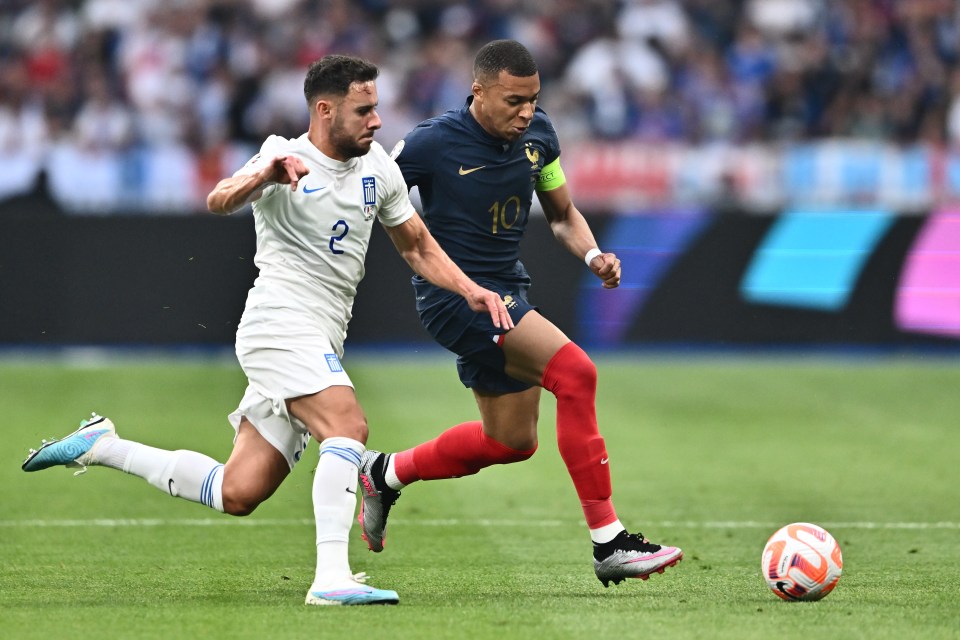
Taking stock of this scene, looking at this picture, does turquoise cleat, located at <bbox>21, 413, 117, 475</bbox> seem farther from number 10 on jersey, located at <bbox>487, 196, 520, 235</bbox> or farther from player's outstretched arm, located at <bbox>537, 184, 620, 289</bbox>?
player's outstretched arm, located at <bbox>537, 184, 620, 289</bbox>

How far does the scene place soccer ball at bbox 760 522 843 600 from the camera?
632cm

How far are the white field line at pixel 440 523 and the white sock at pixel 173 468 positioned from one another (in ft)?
6.56

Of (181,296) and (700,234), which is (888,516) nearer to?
(700,234)

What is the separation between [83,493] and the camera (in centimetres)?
987

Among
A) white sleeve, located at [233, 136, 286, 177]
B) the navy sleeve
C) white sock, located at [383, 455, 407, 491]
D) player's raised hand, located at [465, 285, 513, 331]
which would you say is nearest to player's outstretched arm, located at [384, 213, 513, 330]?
player's raised hand, located at [465, 285, 513, 331]

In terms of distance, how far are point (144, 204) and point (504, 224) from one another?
1130cm

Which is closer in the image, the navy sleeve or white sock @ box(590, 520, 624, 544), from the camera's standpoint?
white sock @ box(590, 520, 624, 544)

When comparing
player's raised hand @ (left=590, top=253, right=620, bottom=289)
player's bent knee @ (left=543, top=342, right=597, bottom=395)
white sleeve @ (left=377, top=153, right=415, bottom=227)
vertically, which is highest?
white sleeve @ (left=377, top=153, right=415, bottom=227)

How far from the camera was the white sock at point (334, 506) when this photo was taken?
6164 mm

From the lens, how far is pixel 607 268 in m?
7.14

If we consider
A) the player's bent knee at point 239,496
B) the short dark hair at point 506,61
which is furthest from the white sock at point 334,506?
the short dark hair at point 506,61

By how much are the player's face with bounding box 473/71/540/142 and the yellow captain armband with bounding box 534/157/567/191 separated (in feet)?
1.24

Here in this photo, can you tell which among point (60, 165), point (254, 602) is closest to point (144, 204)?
point (60, 165)

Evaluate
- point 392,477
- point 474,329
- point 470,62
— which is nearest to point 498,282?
point 474,329
